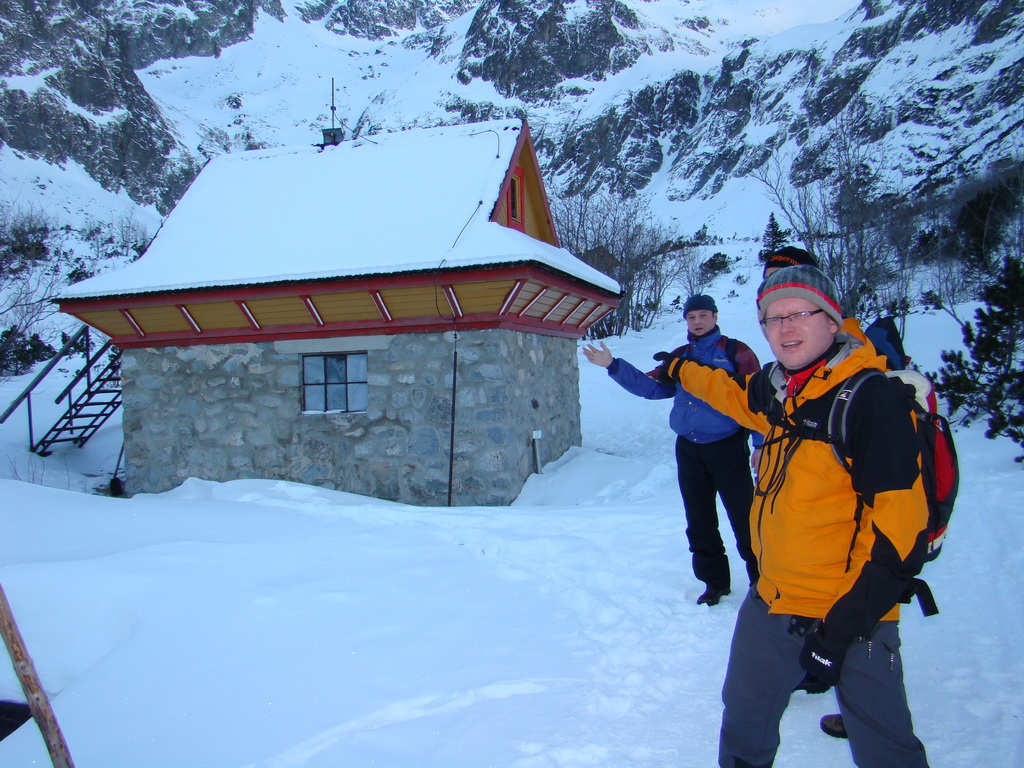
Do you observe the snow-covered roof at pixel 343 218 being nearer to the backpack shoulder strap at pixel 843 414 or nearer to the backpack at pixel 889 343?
the backpack at pixel 889 343

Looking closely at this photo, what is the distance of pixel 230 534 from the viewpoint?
16.4ft

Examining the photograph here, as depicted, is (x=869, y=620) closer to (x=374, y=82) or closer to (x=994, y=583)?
(x=994, y=583)

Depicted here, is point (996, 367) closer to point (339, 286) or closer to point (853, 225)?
point (853, 225)

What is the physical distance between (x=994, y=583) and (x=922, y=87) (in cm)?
4966

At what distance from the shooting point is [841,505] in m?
1.83

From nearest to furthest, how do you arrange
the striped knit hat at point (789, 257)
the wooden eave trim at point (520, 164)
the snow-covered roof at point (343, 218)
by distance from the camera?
the striped knit hat at point (789, 257) < the snow-covered roof at point (343, 218) < the wooden eave trim at point (520, 164)

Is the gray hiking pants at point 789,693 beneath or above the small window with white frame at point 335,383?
beneath

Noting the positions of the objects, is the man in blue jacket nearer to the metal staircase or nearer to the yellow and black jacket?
the yellow and black jacket

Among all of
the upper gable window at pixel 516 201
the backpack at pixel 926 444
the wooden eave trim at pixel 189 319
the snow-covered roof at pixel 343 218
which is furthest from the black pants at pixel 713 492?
the wooden eave trim at pixel 189 319

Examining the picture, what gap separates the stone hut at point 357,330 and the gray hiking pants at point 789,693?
4.80 metres

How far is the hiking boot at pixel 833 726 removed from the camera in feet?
8.41

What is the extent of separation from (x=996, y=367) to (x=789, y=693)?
8916 millimetres

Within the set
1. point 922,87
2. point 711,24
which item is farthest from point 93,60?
point 711,24

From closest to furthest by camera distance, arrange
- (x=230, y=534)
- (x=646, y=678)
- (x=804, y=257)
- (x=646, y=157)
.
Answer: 1. (x=804, y=257)
2. (x=646, y=678)
3. (x=230, y=534)
4. (x=646, y=157)
